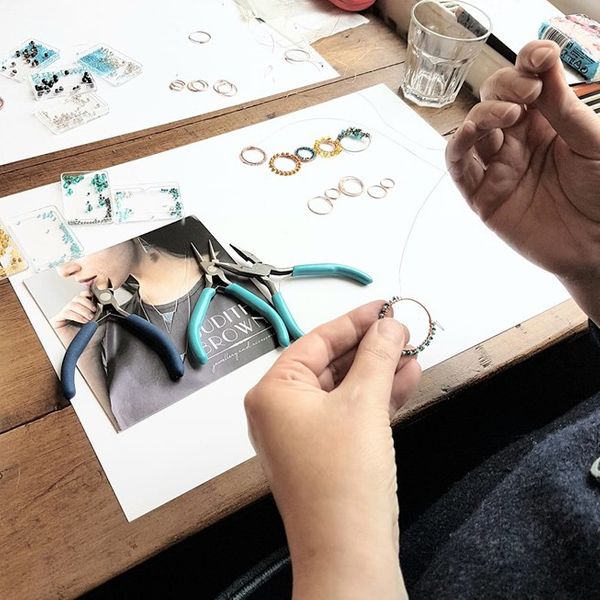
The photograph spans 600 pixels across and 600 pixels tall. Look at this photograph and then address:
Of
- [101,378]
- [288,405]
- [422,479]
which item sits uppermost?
[288,405]

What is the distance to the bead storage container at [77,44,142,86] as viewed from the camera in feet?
2.67

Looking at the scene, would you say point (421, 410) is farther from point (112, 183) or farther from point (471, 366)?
point (112, 183)

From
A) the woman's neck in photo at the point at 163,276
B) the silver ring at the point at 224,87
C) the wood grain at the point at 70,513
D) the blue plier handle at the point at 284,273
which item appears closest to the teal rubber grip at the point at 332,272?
the blue plier handle at the point at 284,273

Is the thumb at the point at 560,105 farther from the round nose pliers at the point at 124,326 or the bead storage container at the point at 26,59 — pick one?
the bead storage container at the point at 26,59

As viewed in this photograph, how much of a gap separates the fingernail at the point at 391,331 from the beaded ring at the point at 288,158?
1.03 feet

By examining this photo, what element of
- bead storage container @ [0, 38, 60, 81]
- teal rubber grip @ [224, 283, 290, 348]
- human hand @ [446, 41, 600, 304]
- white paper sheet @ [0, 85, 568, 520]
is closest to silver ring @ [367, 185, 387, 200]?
white paper sheet @ [0, 85, 568, 520]

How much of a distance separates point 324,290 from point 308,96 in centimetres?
32

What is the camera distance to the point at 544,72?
55 centimetres

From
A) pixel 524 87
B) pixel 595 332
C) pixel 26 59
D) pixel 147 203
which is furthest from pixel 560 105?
pixel 26 59

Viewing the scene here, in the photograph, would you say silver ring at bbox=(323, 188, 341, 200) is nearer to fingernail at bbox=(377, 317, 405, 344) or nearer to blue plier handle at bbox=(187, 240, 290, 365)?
blue plier handle at bbox=(187, 240, 290, 365)

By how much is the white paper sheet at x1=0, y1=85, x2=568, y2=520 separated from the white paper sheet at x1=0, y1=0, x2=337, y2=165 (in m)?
0.06

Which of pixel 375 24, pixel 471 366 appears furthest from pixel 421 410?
pixel 375 24

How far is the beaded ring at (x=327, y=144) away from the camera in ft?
2.56

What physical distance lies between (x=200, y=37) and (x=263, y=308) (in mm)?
468
